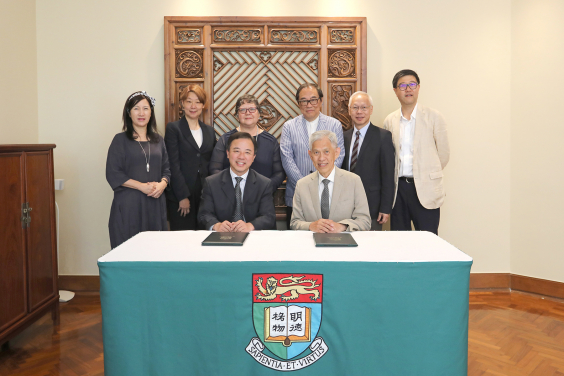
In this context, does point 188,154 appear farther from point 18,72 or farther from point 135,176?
point 18,72

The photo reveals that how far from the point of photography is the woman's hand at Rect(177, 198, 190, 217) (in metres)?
3.11

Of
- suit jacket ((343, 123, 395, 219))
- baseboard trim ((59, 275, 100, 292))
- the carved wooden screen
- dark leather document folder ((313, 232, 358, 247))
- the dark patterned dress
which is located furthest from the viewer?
baseboard trim ((59, 275, 100, 292))

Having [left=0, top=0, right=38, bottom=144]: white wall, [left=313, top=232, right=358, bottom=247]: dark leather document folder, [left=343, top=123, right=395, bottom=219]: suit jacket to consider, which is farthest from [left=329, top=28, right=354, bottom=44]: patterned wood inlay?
[left=0, top=0, right=38, bottom=144]: white wall

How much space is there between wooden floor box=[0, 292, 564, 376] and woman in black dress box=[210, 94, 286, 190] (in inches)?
53.6

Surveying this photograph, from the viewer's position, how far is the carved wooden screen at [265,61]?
3.39 meters

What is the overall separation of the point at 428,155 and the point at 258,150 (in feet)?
3.92

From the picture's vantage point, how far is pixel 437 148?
303cm

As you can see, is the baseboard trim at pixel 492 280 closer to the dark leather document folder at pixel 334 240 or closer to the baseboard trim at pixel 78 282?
the dark leather document folder at pixel 334 240

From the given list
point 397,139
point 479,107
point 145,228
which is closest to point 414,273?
point 397,139

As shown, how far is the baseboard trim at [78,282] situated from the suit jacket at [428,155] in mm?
2583

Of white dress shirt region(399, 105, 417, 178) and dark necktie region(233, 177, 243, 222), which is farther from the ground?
white dress shirt region(399, 105, 417, 178)

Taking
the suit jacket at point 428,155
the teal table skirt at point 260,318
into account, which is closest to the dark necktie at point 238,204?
the teal table skirt at point 260,318

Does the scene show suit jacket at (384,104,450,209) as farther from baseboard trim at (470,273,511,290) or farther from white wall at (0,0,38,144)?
white wall at (0,0,38,144)

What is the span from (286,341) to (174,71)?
2547 mm
